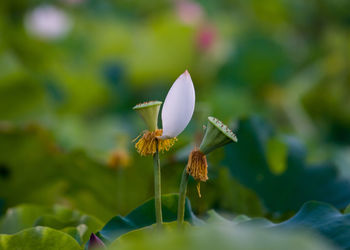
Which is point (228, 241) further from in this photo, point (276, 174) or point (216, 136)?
point (276, 174)

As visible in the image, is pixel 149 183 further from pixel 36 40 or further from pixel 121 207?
pixel 36 40

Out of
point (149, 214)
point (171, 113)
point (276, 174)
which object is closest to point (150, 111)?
point (171, 113)

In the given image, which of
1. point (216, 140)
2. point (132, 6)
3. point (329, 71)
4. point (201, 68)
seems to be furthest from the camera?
point (132, 6)

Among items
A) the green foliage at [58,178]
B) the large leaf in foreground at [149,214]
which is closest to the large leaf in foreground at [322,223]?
the large leaf in foreground at [149,214]

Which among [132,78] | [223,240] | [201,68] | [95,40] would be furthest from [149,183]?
[95,40]

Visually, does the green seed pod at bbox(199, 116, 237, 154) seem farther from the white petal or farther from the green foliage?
the green foliage

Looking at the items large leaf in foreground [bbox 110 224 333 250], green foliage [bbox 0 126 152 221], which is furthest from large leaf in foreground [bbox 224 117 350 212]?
large leaf in foreground [bbox 110 224 333 250]
